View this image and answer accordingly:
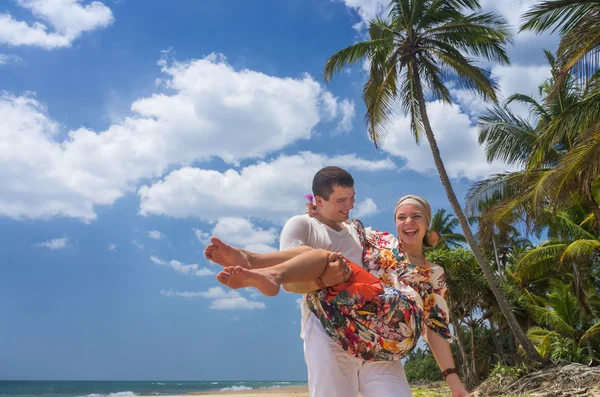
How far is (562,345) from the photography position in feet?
47.4

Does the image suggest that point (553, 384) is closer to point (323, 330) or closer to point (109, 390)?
point (323, 330)

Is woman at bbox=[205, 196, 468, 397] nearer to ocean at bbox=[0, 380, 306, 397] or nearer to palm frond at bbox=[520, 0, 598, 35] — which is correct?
palm frond at bbox=[520, 0, 598, 35]

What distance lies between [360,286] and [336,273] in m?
0.14

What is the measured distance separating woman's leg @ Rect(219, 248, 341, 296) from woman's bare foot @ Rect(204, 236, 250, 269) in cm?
11

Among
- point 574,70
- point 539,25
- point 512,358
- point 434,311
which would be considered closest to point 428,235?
point 434,311

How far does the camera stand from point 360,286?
7.29ft

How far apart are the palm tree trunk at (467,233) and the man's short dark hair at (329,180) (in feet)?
39.8

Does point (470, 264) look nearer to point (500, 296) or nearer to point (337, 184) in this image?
point (500, 296)

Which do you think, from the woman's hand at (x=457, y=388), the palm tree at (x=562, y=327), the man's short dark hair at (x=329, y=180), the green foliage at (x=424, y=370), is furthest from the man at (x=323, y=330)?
the green foliage at (x=424, y=370)

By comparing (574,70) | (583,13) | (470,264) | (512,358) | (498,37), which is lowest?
(512,358)

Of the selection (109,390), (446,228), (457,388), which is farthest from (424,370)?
(109,390)

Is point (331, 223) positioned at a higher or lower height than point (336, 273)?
higher

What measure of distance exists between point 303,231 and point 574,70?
9317mm

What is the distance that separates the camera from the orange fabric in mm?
2223
